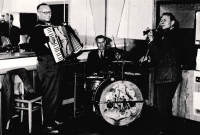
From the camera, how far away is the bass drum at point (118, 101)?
4.41 m

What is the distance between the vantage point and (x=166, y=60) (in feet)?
14.0

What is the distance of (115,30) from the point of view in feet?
21.4

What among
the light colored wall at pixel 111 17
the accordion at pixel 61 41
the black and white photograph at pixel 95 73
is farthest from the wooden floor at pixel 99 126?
the light colored wall at pixel 111 17

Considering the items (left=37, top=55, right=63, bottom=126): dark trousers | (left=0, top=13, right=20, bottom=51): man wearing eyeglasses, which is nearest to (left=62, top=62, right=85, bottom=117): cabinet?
(left=37, top=55, right=63, bottom=126): dark trousers

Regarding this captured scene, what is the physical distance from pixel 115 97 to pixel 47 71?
999 millimetres

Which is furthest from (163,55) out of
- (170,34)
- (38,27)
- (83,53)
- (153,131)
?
(83,53)

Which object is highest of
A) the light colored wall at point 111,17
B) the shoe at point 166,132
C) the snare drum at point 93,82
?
the light colored wall at point 111,17

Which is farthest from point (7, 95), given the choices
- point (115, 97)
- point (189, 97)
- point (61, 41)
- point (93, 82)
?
point (189, 97)

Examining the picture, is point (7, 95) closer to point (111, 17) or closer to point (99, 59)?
point (99, 59)

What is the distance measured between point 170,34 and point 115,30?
2.35m

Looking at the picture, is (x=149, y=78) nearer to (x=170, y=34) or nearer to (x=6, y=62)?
(x=170, y=34)

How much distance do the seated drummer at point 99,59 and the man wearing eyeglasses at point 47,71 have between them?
68 cm

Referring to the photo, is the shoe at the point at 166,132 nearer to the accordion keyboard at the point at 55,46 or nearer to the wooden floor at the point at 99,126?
the wooden floor at the point at 99,126

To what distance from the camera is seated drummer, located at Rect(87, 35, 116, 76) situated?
4.99m
